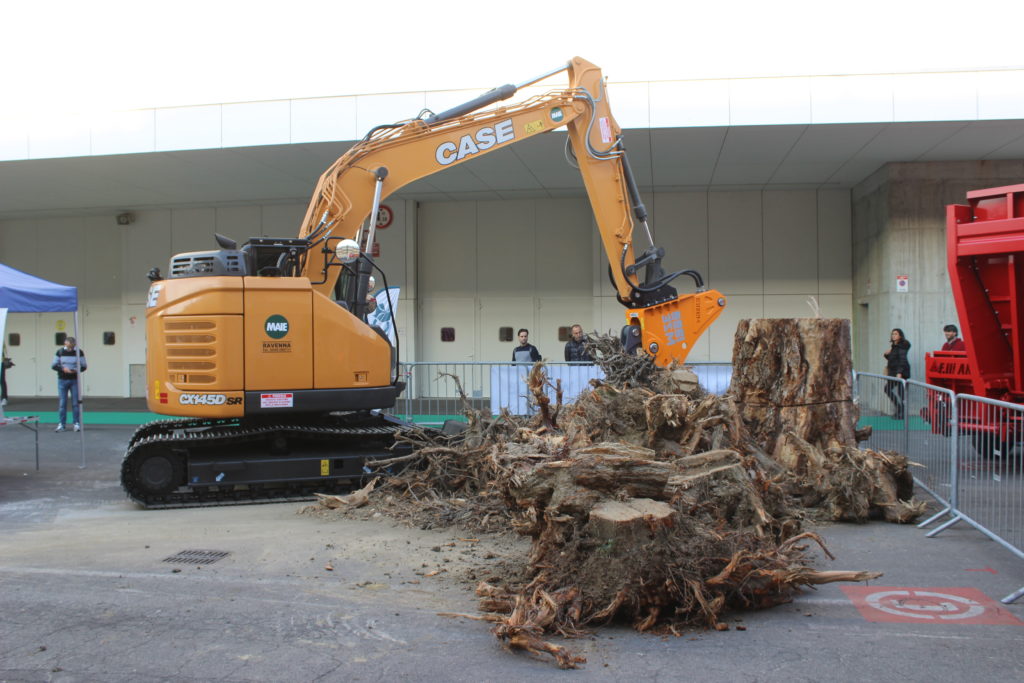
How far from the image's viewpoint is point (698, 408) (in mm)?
6590

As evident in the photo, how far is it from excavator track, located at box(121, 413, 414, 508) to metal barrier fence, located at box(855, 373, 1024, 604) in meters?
5.27

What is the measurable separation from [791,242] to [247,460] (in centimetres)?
1342

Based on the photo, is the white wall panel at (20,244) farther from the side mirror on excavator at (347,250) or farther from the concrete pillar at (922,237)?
the concrete pillar at (922,237)

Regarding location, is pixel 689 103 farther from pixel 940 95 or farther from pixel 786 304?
pixel 786 304

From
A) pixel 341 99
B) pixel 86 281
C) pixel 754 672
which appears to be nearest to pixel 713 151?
pixel 341 99

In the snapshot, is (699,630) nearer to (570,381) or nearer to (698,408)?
(698,408)

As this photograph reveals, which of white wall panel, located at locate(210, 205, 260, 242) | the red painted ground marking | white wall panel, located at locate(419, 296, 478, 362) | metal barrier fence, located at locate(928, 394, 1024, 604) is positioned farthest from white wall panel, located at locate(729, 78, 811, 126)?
white wall panel, located at locate(210, 205, 260, 242)

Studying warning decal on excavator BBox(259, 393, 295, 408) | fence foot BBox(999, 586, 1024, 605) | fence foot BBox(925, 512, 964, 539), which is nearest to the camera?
fence foot BBox(999, 586, 1024, 605)

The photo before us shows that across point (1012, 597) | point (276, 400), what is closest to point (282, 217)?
point (276, 400)

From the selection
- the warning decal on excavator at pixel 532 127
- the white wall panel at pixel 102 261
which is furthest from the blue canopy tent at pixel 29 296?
the white wall panel at pixel 102 261

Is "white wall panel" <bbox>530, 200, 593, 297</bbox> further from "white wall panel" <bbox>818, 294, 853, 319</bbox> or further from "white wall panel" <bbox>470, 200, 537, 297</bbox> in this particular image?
"white wall panel" <bbox>818, 294, 853, 319</bbox>

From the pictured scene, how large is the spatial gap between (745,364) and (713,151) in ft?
23.9

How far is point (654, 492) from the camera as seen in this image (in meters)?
4.73

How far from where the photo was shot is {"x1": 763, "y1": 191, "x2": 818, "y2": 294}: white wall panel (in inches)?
669
